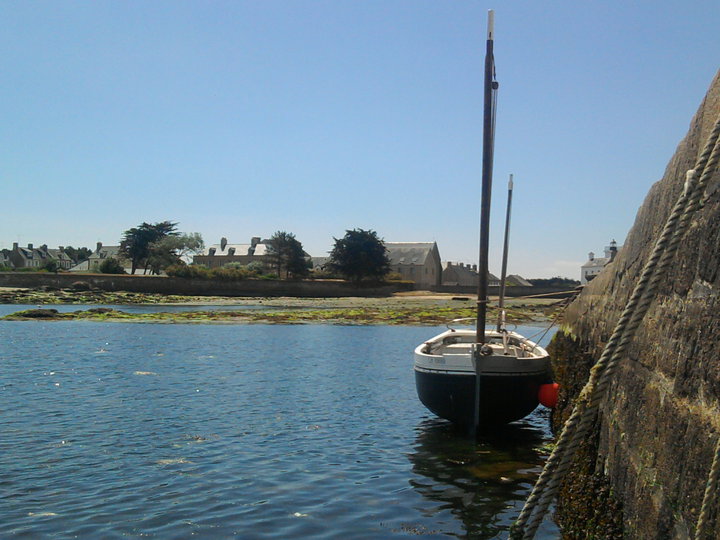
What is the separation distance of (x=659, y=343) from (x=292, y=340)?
103 feet

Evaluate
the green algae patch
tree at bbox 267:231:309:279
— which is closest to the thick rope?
the green algae patch

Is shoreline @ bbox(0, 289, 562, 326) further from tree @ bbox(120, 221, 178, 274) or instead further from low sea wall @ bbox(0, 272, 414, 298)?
tree @ bbox(120, 221, 178, 274)

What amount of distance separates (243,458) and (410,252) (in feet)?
344

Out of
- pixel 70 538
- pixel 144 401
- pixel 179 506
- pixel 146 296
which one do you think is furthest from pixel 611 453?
pixel 146 296

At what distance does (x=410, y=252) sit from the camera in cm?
11569

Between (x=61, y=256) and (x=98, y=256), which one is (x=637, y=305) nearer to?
(x=98, y=256)

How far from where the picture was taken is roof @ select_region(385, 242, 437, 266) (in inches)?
4466

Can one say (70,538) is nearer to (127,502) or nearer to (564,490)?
(127,502)

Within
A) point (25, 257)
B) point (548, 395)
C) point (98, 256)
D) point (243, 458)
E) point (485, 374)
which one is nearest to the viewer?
point (243, 458)

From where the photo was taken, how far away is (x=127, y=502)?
9.12 metres

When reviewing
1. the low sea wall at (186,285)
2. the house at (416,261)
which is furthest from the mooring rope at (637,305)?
the house at (416,261)

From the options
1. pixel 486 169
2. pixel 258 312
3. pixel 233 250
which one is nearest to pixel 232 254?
pixel 233 250

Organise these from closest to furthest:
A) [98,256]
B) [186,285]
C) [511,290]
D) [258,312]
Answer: [258,312], [186,285], [511,290], [98,256]

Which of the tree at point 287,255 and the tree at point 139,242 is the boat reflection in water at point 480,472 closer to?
the tree at point 287,255
